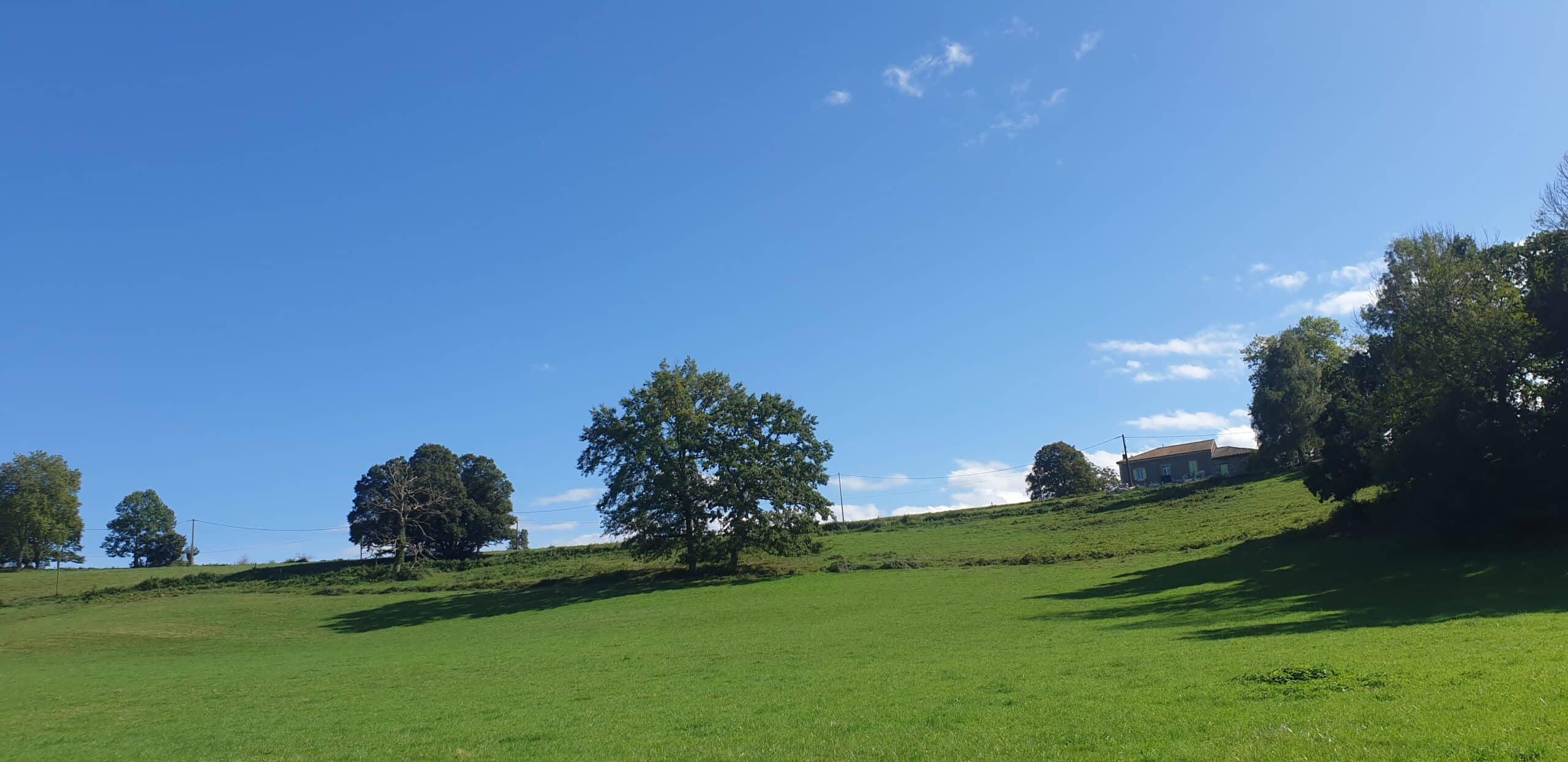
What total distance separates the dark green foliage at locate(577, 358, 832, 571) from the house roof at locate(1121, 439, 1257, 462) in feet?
291

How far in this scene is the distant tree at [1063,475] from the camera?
5084 inches

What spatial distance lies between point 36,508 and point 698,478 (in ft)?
255

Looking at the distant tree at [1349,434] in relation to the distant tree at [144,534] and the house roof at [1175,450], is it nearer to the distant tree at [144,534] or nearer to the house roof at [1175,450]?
the house roof at [1175,450]

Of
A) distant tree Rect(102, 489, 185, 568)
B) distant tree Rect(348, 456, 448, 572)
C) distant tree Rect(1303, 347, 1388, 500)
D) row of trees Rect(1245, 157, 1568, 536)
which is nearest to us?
row of trees Rect(1245, 157, 1568, 536)

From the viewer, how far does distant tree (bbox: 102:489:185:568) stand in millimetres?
121250

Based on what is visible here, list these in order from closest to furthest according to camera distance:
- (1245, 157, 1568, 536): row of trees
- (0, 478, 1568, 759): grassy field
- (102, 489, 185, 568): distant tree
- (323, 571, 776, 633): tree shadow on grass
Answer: (0, 478, 1568, 759): grassy field < (1245, 157, 1568, 536): row of trees < (323, 571, 776, 633): tree shadow on grass < (102, 489, 185, 568): distant tree

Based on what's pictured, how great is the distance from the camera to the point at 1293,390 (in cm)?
8381

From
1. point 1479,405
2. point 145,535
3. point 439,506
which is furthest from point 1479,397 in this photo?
point 145,535

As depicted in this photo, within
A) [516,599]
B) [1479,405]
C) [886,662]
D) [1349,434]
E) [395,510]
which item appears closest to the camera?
[886,662]

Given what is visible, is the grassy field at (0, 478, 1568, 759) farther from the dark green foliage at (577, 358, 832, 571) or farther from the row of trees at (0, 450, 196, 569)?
the row of trees at (0, 450, 196, 569)

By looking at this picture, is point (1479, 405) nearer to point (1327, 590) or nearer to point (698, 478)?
point (1327, 590)

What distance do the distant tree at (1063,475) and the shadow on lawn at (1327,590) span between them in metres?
81.6

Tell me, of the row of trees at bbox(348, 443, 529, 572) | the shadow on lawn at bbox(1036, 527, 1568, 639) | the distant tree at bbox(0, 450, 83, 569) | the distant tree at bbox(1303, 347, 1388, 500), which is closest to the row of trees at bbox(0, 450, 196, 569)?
the distant tree at bbox(0, 450, 83, 569)

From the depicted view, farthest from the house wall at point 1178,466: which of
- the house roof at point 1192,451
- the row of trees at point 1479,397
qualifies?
the row of trees at point 1479,397
